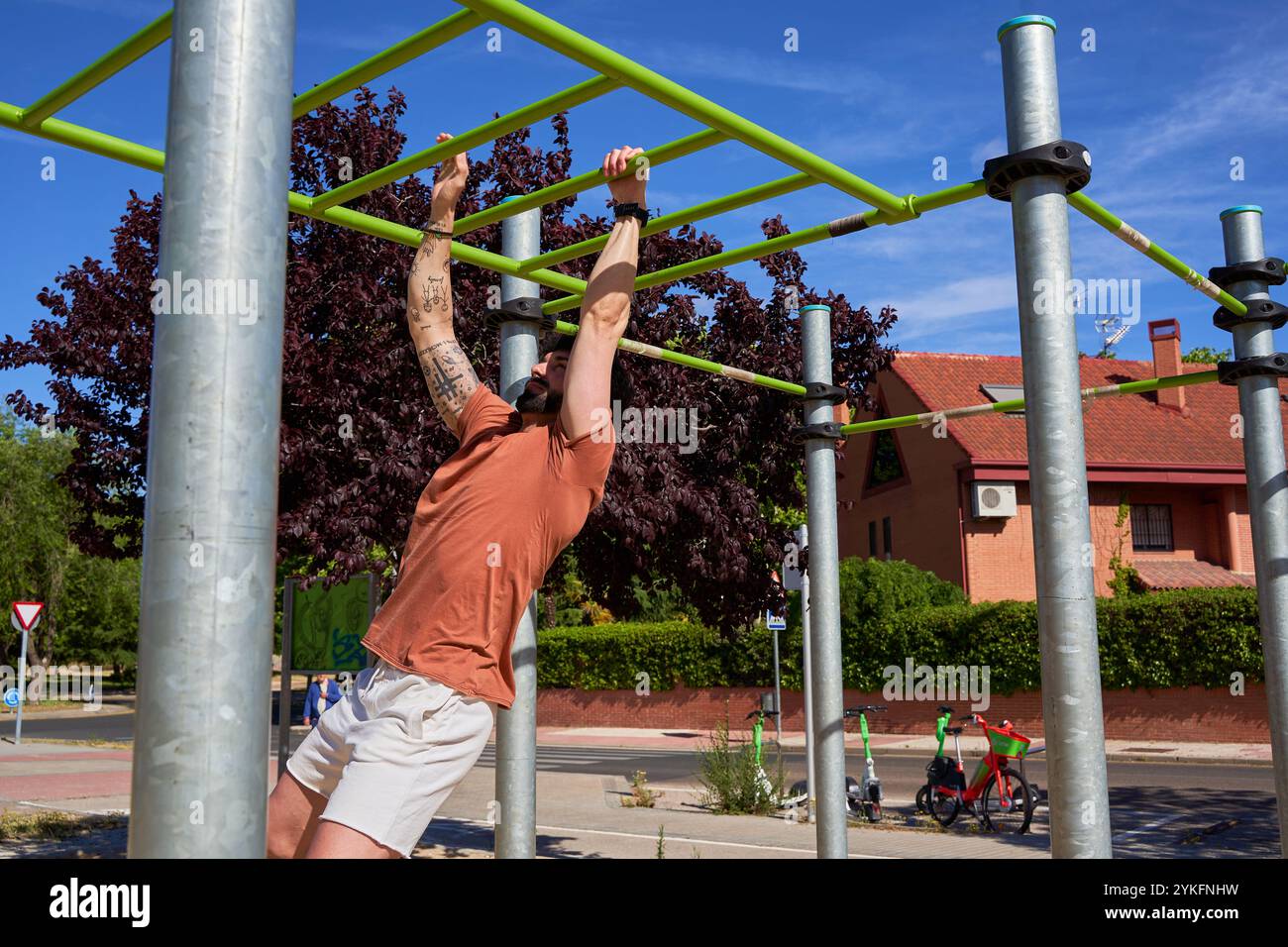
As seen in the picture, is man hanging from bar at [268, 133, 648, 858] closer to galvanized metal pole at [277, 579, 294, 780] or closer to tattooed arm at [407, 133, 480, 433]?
tattooed arm at [407, 133, 480, 433]

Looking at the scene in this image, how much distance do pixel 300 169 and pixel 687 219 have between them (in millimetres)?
4584

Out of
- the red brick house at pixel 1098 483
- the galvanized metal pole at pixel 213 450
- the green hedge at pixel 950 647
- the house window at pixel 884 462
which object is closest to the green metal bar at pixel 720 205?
the galvanized metal pole at pixel 213 450

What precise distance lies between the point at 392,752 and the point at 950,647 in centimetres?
2175

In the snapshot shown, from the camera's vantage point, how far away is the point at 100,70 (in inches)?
115

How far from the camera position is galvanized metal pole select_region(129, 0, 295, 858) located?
144cm

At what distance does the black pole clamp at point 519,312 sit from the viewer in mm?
4711

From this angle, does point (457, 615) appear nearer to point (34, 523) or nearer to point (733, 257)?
point (733, 257)

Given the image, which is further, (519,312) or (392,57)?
(519,312)

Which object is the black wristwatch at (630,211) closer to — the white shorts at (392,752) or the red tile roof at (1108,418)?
the white shorts at (392,752)

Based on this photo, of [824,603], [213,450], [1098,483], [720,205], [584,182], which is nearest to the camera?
[213,450]

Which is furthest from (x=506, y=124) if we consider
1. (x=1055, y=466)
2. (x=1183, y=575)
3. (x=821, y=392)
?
(x=1183, y=575)

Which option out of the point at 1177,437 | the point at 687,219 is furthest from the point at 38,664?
the point at 687,219
